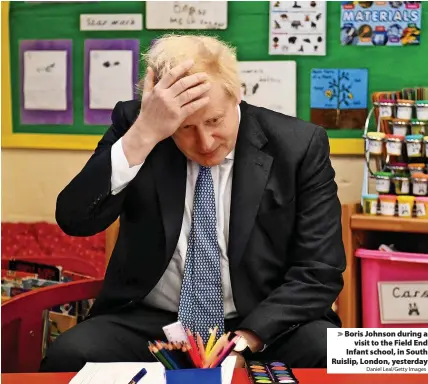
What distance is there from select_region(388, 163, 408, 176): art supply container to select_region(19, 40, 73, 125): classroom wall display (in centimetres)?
124

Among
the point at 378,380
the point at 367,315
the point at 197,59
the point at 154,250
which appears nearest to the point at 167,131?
the point at 197,59

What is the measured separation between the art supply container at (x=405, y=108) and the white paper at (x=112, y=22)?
40.0 inches

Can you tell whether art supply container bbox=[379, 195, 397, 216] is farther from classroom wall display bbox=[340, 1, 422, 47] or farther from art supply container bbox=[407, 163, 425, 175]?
classroom wall display bbox=[340, 1, 422, 47]

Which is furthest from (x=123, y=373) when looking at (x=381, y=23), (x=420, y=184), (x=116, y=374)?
(x=381, y=23)

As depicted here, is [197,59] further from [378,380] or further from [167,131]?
[378,380]

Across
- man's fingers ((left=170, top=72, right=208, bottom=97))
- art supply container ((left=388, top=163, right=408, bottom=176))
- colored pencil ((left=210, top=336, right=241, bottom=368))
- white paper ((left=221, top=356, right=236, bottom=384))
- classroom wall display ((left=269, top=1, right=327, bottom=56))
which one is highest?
classroom wall display ((left=269, top=1, right=327, bottom=56))

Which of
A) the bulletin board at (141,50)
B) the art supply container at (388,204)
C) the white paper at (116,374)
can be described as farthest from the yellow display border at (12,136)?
the white paper at (116,374)

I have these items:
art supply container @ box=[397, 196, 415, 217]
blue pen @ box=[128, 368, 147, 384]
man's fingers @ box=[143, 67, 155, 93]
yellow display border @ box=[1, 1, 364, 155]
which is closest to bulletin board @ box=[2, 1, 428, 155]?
yellow display border @ box=[1, 1, 364, 155]

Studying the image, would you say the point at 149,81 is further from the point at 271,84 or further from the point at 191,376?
the point at 271,84

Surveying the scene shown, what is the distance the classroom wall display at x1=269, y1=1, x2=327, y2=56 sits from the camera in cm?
245

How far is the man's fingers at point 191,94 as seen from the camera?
1.36 m

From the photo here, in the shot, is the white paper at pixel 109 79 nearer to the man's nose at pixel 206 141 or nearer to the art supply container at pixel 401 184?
the art supply container at pixel 401 184

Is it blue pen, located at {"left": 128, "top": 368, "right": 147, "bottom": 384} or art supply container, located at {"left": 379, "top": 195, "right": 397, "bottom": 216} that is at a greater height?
art supply container, located at {"left": 379, "top": 195, "right": 397, "bottom": 216}

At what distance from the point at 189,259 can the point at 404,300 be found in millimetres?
857
